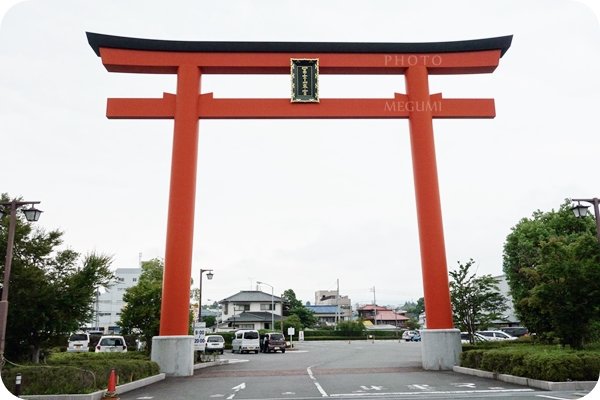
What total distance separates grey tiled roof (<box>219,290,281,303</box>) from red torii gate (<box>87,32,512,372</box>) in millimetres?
55312

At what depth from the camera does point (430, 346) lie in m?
18.7

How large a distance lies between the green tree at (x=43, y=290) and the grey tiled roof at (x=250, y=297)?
55.6 meters

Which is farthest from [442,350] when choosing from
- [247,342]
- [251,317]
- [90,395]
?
[251,317]

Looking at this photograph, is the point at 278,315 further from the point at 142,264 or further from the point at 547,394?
the point at 547,394

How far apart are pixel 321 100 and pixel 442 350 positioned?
10469 mm

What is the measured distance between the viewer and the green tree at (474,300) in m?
21.1

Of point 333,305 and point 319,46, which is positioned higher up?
point 319,46

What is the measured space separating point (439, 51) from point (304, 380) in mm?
13800

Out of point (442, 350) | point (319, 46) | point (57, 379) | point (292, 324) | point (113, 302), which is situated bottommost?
point (57, 379)

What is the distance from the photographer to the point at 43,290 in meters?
17.0

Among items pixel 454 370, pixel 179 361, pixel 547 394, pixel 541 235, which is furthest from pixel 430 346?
pixel 541 235

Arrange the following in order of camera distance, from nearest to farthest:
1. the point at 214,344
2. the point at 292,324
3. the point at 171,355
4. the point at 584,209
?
the point at 584,209 → the point at 171,355 → the point at 214,344 → the point at 292,324

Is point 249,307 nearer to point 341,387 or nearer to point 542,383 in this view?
point 341,387

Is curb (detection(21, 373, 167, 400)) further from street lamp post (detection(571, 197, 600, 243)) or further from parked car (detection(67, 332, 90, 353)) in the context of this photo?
parked car (detection(67, 332, 90, 353))
